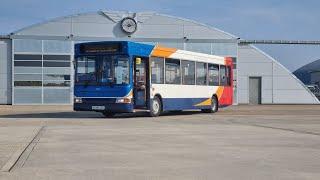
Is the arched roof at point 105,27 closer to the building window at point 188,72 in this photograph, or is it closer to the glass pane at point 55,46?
the glass pane at point 55,46

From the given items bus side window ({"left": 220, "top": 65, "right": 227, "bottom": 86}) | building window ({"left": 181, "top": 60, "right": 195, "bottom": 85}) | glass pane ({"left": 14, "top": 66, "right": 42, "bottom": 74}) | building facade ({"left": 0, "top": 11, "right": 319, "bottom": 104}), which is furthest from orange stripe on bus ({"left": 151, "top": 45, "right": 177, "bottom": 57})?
glass pane ({"left": 14, "top": 66, "right": 42, "bottom": 74})

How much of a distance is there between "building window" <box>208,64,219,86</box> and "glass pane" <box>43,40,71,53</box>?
16586 mm

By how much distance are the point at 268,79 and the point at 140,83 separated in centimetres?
2538

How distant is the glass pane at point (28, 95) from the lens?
43.7 metres

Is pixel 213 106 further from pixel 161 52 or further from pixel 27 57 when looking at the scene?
pixel 27 57

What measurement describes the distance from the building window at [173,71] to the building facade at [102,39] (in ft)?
60.3

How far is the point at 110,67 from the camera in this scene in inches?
941

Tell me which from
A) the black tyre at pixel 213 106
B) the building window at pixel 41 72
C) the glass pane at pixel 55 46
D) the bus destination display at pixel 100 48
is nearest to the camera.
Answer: the bus destination display at pixel 100 48

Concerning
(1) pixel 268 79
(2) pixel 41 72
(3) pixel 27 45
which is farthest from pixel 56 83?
(1) pixel 268 79

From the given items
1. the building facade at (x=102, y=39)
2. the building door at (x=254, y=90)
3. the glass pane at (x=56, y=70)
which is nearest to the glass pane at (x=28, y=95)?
the building facade at (x=102, y=39)

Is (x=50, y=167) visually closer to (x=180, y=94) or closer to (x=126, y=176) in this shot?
(x=126, y=176)

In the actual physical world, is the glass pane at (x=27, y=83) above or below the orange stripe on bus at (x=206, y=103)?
above

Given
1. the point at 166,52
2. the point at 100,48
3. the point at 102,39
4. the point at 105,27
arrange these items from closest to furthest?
the point at 100,48 → the point at 166,52 → the point at 102,39 → the point at 105,27

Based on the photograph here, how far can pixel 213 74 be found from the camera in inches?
1192
